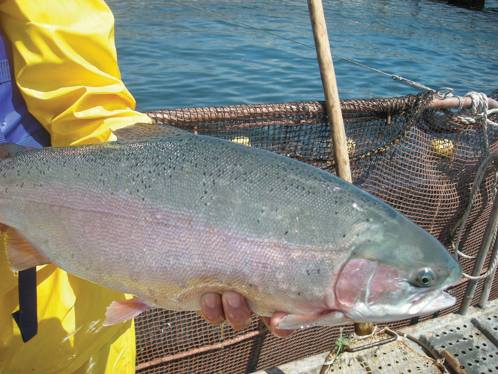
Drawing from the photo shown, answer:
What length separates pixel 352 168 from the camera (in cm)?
359

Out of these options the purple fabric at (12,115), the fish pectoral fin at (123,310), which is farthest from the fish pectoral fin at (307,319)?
the purple fabric at (12,115)

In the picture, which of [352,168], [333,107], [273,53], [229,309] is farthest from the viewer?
[273,53]

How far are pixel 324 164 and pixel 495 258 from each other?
179 cm

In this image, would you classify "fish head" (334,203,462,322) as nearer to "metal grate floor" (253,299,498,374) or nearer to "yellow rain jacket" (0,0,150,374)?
"yellow rain jacket" (0,0,150,374)

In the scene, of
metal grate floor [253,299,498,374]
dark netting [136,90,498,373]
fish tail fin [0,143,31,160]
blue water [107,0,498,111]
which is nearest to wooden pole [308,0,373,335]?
dark netting [136,90,498,373]

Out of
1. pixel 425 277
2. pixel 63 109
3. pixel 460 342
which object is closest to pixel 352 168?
pixel 460 342

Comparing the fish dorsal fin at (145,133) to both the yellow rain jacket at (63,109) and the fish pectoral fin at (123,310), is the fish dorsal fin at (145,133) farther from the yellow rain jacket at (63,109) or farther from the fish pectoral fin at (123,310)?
the fish pectoral fin at (123,310)

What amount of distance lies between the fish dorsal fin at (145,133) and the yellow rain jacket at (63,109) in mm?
187

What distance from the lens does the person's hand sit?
5.74 ft

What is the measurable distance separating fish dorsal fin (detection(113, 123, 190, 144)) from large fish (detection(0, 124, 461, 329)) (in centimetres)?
5

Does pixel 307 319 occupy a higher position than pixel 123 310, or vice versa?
pixel 307 319

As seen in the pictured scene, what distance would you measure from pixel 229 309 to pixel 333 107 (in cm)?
192

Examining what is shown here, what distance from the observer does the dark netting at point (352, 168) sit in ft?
10.3

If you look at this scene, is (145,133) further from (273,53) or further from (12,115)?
(273,53)
